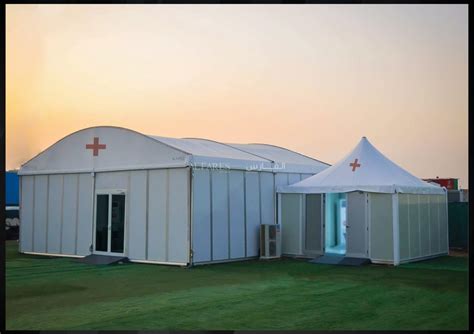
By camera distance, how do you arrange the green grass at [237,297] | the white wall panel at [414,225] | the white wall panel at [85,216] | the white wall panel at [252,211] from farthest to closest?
the white wall panel at [85,216] → the white wall panel at [252,211] → the white wall panel at [414,225] → the green grass at [237,297]

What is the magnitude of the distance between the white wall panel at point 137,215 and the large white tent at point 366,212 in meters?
3.53

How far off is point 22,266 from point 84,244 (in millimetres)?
1890

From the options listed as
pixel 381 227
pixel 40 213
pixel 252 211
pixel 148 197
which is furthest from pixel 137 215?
pixel 381 227

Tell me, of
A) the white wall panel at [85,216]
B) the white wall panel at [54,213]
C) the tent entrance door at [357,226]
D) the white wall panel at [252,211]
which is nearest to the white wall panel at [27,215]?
the white wall panel at [54,213]

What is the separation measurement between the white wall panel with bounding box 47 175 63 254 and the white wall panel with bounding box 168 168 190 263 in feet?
12.3

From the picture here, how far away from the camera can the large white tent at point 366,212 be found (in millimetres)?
13352

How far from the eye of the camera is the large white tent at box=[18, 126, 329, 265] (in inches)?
516

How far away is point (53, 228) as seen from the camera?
612 inches

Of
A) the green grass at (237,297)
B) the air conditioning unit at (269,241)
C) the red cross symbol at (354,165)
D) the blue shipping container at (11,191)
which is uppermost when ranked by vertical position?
the red cross symbol at (354,165)

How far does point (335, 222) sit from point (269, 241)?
7.03 ft

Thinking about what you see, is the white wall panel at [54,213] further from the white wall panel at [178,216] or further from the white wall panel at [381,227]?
the white wall panel at [381,227]

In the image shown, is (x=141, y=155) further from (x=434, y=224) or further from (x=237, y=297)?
(x=434, y=224)

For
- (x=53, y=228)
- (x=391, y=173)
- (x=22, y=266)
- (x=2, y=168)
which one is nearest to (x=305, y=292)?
(x=2, y=168)

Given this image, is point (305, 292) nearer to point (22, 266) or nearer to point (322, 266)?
point (322, 266)
